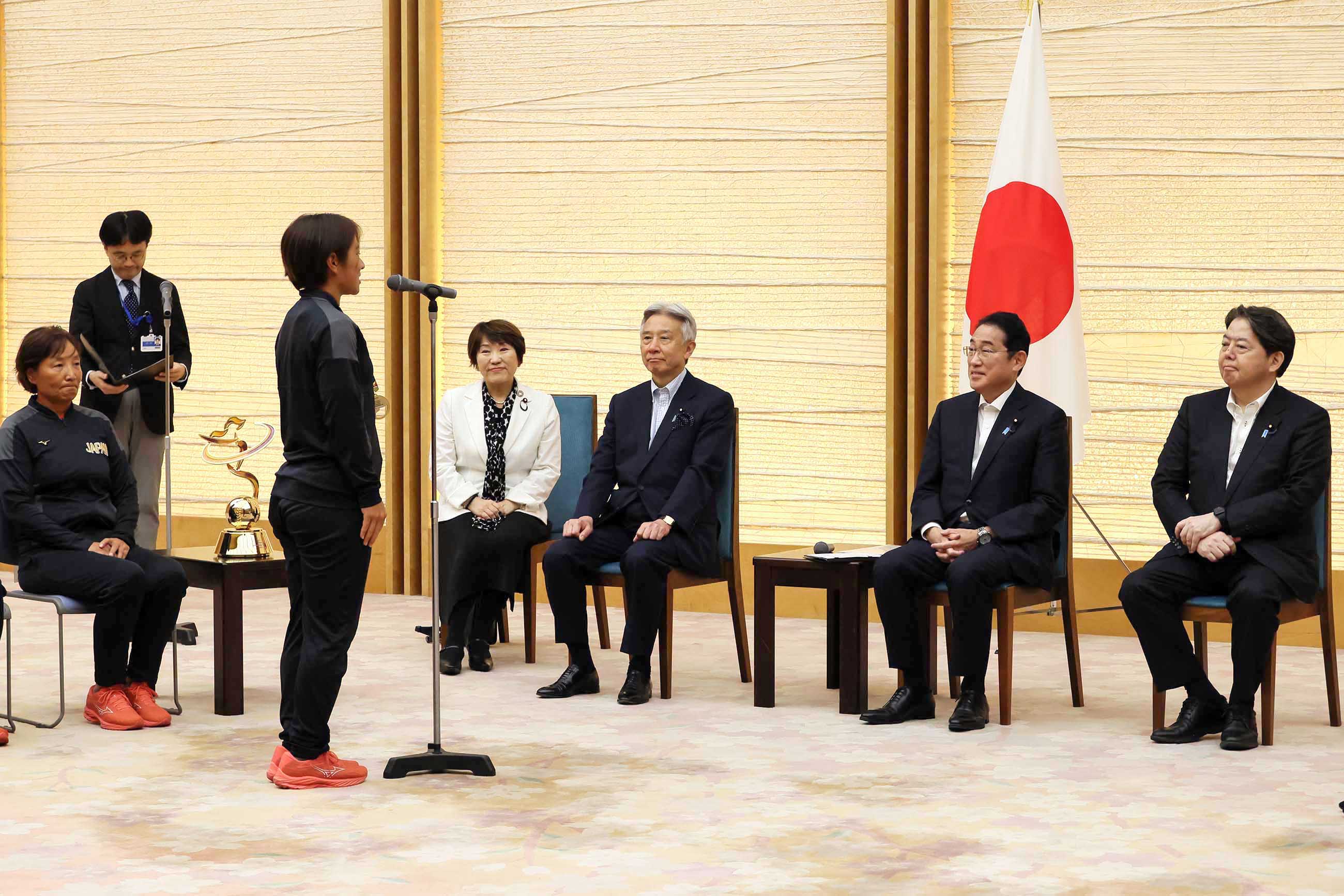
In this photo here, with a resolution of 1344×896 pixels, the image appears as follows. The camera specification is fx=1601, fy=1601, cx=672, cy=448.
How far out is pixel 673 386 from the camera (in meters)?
5.02

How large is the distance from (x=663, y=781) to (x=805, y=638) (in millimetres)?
2306

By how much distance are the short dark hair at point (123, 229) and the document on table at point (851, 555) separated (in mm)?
2799

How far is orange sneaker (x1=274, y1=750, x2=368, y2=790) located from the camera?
3594 mm

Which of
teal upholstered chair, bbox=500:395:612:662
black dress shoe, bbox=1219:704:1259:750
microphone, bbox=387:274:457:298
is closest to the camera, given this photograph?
microphone, bbox=387:274:457:298

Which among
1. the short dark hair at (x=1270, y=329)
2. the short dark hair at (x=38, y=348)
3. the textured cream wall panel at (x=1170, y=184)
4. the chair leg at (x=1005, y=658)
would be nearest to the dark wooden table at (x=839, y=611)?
the chair leg at (x=1005, y=658)

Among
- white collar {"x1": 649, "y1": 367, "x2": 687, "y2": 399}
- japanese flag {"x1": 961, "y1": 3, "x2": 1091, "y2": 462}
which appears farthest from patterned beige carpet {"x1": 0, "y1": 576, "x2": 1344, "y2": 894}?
japanese flag {"x1": 961, "y1": 3, "x2": 1091, "y2": 462}

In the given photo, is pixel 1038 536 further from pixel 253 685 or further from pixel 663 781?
pixel 253 685

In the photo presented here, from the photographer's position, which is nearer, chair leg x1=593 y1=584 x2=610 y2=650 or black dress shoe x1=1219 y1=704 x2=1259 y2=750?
black dress shoe x1=1219 y1=704 x2=1259 y2=750

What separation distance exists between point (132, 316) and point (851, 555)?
296 cm

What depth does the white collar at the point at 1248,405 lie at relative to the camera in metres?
4.26

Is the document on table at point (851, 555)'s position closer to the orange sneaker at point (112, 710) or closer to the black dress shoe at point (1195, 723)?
the black dress shoe at point (1195, 723)

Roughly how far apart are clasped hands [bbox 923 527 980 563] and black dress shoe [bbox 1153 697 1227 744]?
2.24 feet

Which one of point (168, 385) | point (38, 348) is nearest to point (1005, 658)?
point (38, 348)

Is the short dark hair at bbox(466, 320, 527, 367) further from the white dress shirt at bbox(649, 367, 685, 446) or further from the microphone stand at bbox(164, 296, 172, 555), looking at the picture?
the microphone stand at bbox(164, 296, 172, 555)
